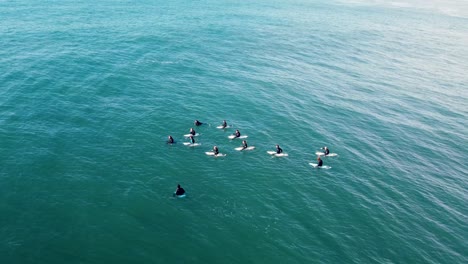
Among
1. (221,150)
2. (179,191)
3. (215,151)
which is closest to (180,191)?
(179,191)

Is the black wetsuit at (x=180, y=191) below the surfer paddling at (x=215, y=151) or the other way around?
below

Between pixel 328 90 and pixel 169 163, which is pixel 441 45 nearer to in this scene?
pixel 328 90

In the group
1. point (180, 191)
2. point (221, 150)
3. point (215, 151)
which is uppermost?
point (215, 151)

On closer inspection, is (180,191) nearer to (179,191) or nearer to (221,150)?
(179,191)

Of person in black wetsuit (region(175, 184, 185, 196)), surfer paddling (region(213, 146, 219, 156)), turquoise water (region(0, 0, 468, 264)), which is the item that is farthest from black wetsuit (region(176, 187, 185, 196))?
surfer paddling (region(213, 146, 219, 156))

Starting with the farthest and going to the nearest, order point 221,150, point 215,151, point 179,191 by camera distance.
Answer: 1. point 221,150
2. point 215,151
3. point 179,191

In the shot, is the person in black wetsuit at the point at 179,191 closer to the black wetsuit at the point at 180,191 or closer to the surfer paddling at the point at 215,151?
the black wetsuit at the point at 180,191

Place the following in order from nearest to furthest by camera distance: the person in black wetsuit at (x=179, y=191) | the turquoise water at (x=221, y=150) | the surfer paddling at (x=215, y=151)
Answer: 1. the turquoise water at (x=221, y=150)
2. the person in black wetsuit at (x=179, y=191)
3. the surfer paddling at (x=215, y=151)

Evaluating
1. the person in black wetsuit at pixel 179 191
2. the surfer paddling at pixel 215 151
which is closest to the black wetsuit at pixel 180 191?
the person in black wetsuit at pixel 179 191
